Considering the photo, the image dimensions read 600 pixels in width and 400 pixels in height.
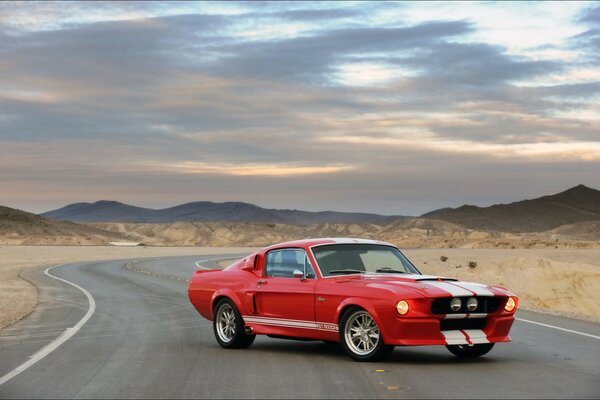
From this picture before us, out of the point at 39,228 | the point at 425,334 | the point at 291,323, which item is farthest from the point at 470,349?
the point at 39,228

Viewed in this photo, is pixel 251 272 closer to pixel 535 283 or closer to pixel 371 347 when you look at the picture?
pixel 371 347

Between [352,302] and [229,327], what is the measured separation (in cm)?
266

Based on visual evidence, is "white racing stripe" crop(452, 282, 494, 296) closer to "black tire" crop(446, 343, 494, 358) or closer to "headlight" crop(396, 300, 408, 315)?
"black tire" crop(446, 343, 494, 358)

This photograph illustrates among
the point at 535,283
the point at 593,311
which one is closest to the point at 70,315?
the point at 593,311

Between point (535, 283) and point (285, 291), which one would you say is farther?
point (535, 283)

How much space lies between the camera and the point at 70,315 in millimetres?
19812

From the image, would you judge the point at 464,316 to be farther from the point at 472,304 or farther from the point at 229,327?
the point at 229,327

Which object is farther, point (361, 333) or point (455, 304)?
point (361, 333)

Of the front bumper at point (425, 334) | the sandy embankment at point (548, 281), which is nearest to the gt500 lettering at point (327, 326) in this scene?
the front bumper at point (425, 334)

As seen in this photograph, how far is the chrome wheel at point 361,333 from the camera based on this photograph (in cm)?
1122

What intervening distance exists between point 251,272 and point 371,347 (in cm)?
265

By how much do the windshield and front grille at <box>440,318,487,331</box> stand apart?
1.39 meters

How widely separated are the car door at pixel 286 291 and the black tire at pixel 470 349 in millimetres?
1863

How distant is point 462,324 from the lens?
11.2 metres
